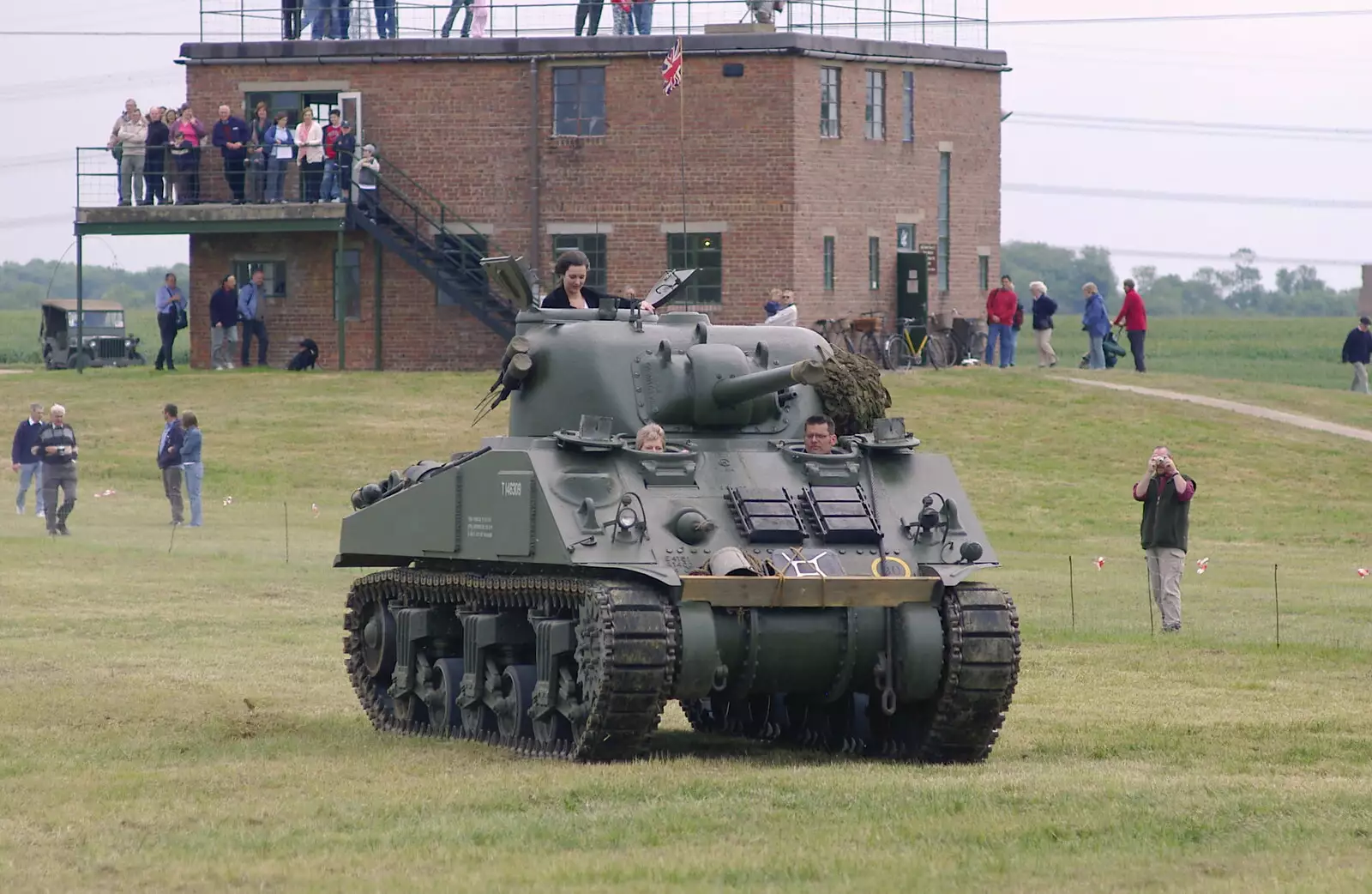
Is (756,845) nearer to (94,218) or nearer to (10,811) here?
(10,811)

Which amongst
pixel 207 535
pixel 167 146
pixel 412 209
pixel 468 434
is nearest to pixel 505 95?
pixel 412 209

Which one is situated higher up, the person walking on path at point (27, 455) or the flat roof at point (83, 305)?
the flat roof at point (83, 305)

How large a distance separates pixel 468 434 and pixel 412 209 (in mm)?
8580

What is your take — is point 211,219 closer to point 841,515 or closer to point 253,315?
point 253,315

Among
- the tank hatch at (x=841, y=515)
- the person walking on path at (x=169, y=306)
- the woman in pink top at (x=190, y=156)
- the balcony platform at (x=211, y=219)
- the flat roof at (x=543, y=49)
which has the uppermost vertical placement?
the flat roof at (x=543, y=49)

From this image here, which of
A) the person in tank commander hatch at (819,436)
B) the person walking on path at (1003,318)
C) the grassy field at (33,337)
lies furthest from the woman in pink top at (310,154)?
the person in tank commander hatch at (819,436)

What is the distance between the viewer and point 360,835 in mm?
11203

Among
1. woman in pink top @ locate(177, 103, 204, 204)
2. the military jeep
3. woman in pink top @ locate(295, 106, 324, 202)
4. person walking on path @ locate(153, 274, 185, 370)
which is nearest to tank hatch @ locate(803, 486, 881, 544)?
woman in pink top @ locate(295, 106, 324, 202)

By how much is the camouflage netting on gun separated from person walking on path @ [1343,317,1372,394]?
33.7m

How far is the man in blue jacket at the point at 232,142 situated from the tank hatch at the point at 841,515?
32327mm

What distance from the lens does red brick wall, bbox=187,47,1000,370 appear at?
1777 inches

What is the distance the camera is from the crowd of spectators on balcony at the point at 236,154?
45.4 m

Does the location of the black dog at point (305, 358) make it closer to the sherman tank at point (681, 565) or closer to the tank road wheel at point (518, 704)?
the sherman tank at point (681, 565)

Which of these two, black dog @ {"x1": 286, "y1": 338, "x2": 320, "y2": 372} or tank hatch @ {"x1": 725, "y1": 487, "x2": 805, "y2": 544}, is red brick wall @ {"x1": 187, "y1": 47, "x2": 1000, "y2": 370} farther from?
tank hatch @ {"x1": 725, "y1": 487, "x2": 805, "y2": 544}
